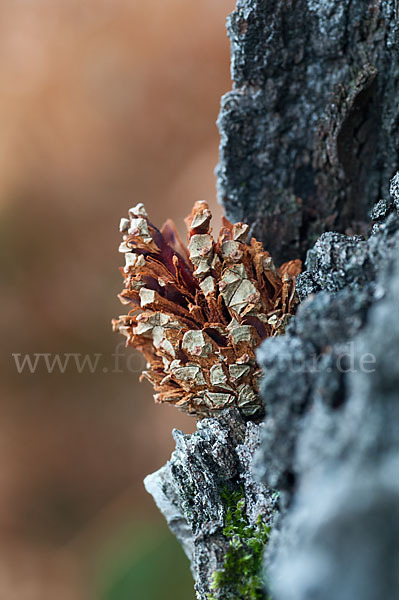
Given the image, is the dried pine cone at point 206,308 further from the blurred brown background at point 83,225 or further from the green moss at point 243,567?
the blurred brown background at point 83,225

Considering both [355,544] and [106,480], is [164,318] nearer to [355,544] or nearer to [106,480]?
[355,544]

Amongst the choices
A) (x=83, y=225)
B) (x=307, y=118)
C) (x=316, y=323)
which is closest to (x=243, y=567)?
(x=316, y=323)

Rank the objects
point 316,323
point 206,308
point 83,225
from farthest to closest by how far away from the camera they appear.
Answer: point 83,225
point 206,308
point 316,323

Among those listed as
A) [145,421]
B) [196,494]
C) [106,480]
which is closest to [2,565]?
[106,480]

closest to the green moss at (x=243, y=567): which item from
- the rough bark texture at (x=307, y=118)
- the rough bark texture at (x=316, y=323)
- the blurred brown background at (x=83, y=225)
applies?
the rough bark texture at (x=316, y=323)

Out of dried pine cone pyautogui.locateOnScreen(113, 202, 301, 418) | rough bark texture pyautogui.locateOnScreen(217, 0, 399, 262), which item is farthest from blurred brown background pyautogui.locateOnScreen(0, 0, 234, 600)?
dried pine cone pyautogui.locateOnScreen(113, 202, 301, 418)

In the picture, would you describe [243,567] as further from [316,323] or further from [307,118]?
[307,118]
